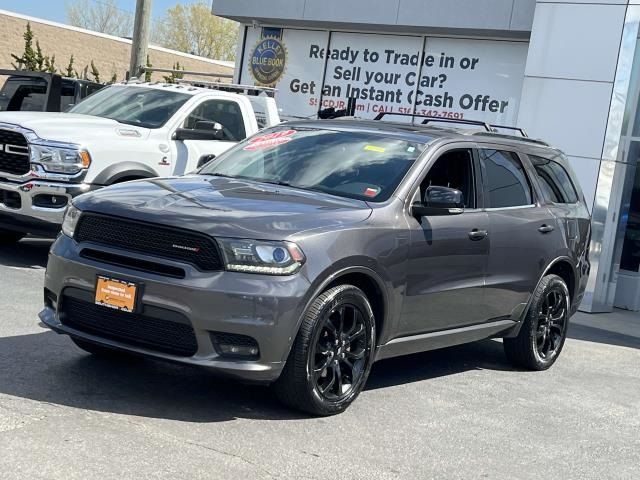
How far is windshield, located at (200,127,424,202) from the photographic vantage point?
20.5 feet

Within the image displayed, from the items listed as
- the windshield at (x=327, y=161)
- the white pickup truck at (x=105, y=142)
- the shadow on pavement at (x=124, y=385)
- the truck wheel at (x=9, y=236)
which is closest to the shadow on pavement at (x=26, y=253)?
the truck wheel at (x=9, y=236)

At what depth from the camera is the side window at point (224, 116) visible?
11.0m

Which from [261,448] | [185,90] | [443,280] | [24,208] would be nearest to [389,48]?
[185,90]

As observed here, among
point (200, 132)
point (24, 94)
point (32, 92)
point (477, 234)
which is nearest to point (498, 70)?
point (200, 132)

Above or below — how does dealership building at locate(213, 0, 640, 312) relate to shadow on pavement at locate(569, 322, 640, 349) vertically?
above

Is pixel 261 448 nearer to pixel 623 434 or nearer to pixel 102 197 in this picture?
pixel 102 197

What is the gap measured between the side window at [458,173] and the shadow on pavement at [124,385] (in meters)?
1.41

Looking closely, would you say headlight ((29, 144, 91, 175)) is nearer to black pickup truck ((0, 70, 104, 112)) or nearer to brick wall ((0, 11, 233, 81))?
black pickup truck ((0, 70, 104, 112))

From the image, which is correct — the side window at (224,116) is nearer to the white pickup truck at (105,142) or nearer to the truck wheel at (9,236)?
the white pickup truck at (105,142)

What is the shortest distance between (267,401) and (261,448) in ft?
2.94

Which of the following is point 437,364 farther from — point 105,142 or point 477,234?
point 105,142

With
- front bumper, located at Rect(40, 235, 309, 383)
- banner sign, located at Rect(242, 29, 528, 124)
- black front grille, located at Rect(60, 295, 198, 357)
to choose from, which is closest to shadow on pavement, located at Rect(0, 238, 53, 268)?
black front grille, located at Rect(60, 295, 198, 357)

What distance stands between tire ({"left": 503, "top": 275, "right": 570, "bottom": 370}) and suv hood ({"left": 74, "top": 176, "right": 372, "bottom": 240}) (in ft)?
7.51

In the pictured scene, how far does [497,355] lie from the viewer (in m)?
8.37
